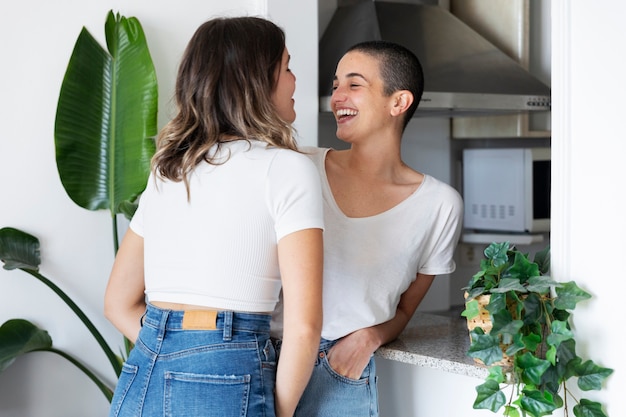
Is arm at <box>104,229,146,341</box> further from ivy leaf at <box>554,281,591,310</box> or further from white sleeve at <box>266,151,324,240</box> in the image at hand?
ivy leaf at <box>554,281,591,310</box>

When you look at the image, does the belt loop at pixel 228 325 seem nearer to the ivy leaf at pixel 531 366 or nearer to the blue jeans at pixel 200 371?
the blue jeans at pixel 200 371

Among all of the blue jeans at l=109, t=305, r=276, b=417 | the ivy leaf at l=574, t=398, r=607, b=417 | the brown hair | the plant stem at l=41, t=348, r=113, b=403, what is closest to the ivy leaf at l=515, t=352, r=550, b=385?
the ivy leaf at l=574, t=398, r=607, b=417

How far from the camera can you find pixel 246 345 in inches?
58.0

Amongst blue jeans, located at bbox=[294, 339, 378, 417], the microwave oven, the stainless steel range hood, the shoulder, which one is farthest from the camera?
the microwave oven

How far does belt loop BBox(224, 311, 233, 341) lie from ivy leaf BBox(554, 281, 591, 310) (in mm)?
638

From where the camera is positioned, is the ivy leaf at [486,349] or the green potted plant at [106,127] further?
the green potted plant at [106,127]

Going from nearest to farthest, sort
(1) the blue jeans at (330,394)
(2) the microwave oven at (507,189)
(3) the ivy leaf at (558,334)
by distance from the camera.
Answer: (3) the ivy leaf at (558,334) → (1) the blue jeans at (330,394) → (2) the microwave oven at (507,189)

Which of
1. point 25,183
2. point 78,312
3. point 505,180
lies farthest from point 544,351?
point 505,180

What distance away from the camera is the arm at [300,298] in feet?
4.68

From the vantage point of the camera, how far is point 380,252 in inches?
75.1

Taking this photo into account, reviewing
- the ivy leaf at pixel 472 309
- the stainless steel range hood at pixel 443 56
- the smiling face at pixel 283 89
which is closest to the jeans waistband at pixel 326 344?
the ivy leaf at pixel 472 309

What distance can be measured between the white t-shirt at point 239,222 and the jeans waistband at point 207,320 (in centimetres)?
2

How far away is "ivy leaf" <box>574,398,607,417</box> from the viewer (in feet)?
5.35

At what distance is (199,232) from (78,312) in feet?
3.65
